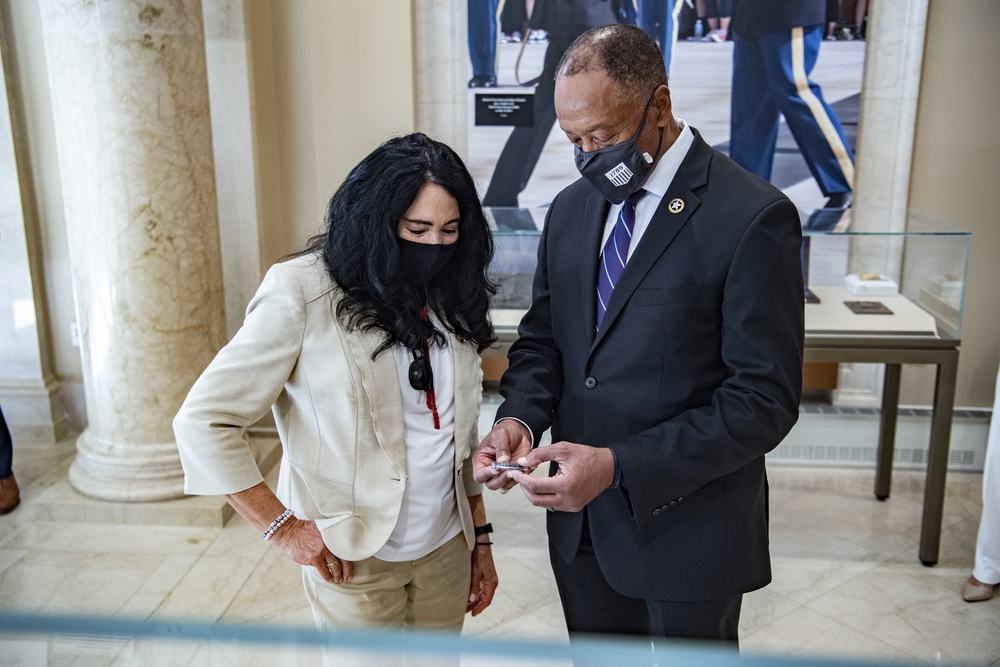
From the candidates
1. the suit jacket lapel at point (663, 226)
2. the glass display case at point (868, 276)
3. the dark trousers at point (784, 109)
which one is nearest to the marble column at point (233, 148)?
the glass display case at point (868, 276)

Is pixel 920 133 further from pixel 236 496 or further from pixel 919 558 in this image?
pixel 236 496

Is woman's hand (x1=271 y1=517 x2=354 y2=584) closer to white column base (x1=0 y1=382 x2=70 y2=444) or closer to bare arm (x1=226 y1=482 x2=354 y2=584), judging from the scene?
bare arm (x1=226 y1=482 x2=354 y2=584)

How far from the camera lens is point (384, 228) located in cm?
206

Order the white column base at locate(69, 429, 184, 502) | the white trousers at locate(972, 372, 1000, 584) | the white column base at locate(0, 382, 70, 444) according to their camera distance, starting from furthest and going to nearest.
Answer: the white column base at locate(0, 382, 70, 444), the white column base at locate(69, 429, 184, 502), the white trousers at locate(972, 372, 1000, 584)

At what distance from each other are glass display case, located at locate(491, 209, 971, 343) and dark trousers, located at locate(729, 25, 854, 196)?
893 millimetres

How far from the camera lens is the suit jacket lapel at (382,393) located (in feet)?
6.81

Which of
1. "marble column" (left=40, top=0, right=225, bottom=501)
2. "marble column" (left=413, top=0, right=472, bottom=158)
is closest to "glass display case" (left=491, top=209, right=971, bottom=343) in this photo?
"marble column" (left=413, top=0, right=472, bottom=158)

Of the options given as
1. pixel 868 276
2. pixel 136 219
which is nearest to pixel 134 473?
pixel 136 219

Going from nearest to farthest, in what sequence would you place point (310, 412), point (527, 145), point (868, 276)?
point (310, 412) < point (868, 276) < point (527, 145)

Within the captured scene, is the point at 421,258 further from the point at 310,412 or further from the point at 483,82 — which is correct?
the point at 483,82

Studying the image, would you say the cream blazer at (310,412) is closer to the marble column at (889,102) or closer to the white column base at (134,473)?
the white column base at (134,473)

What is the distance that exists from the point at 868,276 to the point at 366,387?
134 inches

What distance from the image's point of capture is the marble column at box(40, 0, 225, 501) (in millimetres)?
4406

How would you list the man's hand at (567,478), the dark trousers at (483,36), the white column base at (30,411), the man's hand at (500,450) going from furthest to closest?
the white column base at (30,411) → the dark trousers at (483,36) → the man's hand at (500,450) → the man's hand at (567,478)
